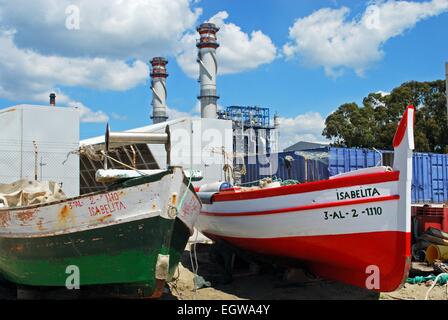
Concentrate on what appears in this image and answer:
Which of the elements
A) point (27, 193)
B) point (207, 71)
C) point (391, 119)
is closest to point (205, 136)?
point (27, 193)

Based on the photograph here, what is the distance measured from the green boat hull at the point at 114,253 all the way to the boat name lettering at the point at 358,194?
2391 mm

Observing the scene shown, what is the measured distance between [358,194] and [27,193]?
5.79 meters

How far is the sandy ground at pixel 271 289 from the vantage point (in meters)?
7.91

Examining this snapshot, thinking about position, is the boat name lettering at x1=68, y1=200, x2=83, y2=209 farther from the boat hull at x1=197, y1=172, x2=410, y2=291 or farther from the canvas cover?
the boat hull at x1=197, y1=172, x2=410, y2=291

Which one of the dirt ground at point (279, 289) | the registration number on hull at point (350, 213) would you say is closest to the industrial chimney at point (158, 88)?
the dirt ground at point (279, 289)

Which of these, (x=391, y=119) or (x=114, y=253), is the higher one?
(x=391, y=119)

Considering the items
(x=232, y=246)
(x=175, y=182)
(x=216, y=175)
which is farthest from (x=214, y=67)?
(x=175, y=182)

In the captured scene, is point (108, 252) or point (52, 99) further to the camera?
point (52, 99)

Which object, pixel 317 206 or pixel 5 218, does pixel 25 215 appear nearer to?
pixel 5 218

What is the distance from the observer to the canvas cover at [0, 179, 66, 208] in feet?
28.3

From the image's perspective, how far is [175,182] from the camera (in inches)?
267

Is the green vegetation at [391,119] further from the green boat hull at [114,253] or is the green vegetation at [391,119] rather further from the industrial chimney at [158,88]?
the green boat hull at [114,253]

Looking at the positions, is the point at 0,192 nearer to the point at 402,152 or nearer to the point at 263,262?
the point at 263,262

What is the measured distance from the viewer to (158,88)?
44094 mm
